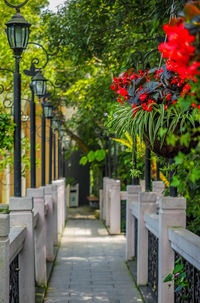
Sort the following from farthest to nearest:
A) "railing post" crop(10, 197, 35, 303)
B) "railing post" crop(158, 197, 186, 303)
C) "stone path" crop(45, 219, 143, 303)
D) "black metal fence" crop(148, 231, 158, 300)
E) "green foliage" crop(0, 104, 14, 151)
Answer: "stone path" crop(45, 219, 143, 303), "black metal fence" crop(148, 231, 158, 300), "railing post" crop(10, 197, 35, 303), "railing post" crop(158, 197, 186, 303), "green foliage" crop(0, 104, 14, 151)

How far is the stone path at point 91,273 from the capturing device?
20.7 feet

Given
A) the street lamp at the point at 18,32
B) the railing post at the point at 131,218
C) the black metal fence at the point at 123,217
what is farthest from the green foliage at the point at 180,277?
the black metal fence at the point at 123,217

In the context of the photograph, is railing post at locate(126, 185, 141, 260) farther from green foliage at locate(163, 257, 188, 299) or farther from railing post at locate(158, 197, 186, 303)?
green foliage at locate(163, 257, 188, 299)

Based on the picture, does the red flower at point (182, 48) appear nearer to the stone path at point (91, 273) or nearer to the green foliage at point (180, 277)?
the green foliage at point (180, 277)

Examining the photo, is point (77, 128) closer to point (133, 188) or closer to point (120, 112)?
point (133, 188)

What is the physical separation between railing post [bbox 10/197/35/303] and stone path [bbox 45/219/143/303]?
1.16 m

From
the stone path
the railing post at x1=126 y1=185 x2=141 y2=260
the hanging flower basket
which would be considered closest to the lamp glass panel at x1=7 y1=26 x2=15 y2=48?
the hanging flower basket

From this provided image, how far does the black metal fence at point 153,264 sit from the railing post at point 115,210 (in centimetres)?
629

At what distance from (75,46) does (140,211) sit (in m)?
2.72

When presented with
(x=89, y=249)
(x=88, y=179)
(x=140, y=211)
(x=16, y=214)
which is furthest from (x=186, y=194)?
(x=88, y=179)

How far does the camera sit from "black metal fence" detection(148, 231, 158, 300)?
5639 millimetres

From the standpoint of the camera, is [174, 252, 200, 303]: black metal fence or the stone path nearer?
[174, 252, 200, 303]: black metal fence

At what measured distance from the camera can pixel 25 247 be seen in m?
5.04

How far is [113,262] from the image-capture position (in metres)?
8.81
